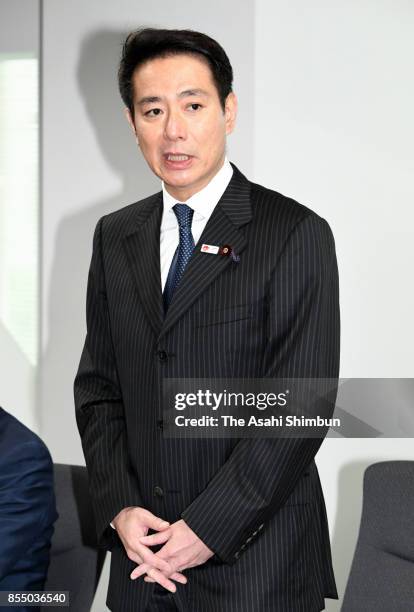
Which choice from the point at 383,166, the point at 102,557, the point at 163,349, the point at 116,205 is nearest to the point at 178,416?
the point at 163,349

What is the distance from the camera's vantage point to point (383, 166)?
320cm

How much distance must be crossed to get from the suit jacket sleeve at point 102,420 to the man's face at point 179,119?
32 cm

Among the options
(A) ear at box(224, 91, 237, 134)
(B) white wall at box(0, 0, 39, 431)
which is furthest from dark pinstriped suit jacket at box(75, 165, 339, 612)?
(B) white wall at box(0, 0, 39, 431)

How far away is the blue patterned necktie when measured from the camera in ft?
6.25

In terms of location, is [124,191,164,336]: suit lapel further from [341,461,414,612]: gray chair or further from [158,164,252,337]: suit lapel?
[341,461,414,612]: gray chair

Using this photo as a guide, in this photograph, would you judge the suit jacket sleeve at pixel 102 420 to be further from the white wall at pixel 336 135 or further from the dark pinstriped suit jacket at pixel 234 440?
the white wall at pixel 336 135

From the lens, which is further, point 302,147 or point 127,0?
point 127,0

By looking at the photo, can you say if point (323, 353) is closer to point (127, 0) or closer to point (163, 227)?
point (163, 227)

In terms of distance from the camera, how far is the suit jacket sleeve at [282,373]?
174 cm

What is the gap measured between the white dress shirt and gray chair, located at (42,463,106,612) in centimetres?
59

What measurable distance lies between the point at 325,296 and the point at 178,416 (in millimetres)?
365

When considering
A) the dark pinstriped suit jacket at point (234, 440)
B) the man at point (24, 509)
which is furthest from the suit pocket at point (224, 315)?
the man at point (24, 509)

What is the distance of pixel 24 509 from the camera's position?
2.03 m

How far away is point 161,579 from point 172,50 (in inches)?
40.3
